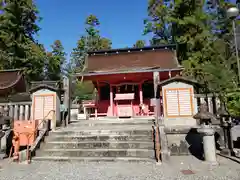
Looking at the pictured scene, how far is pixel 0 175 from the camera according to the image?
4629 mm

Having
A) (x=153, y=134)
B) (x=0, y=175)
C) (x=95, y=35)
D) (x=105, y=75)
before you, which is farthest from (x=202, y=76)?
(x=95, y=35)

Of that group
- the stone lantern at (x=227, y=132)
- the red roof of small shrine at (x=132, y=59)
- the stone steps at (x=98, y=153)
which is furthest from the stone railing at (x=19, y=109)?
the stone lantern at (x=227, y=132)

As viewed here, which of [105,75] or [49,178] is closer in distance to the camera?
[49,178]

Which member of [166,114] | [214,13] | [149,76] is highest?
[214,13]

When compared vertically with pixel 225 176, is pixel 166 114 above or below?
above

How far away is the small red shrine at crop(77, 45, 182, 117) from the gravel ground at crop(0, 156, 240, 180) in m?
7.13

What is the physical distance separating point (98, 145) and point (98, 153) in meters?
0.36

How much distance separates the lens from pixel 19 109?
805 cm

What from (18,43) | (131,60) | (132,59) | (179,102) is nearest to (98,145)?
(179,102)

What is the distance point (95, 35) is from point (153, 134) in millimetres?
29753

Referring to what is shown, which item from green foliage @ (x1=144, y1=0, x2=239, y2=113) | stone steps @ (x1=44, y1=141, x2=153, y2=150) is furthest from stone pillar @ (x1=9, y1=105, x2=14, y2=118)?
green foliage @ (x1=144, y1=0, x2=239, y2=113)

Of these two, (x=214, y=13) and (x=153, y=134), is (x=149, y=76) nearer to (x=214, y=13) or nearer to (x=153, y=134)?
(x=153, y=134)

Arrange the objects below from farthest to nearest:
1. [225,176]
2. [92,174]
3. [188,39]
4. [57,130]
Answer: [188,39]
[57,130]
[92,174]
[225,176]

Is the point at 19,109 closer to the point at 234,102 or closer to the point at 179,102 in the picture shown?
the point at 179,102
